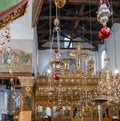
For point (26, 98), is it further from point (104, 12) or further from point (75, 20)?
point (104, 12)

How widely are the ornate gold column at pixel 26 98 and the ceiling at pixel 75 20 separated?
2.94m

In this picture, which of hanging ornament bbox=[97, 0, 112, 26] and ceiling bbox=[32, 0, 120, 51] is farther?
ceiling bbox=[32, 0, 120, 51]

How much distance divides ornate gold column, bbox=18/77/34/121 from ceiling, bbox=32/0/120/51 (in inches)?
116

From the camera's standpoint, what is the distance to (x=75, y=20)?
57.5 feet

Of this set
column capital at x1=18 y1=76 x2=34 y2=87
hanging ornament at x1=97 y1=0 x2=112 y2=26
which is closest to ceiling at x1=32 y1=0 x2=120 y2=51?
column capital at x1=18 y1=76 x2=34 y2=87

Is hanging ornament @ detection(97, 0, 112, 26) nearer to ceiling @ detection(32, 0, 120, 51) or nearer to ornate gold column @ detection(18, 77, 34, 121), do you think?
ceiling @ detection(32, 0, 120, 51)

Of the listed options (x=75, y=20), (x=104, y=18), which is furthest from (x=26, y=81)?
(x=104, y=18)

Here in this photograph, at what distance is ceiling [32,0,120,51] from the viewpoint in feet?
49.0

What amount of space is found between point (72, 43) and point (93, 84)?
8.43 m

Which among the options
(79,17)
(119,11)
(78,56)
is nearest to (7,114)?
(78,56)

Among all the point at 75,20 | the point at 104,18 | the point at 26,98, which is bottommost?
the point at 26,98

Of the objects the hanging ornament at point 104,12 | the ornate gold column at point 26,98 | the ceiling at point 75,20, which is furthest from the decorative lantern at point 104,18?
the ornate gold column at point 26,98

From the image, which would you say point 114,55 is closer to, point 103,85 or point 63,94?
point 63,94

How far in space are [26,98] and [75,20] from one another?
668 cm
